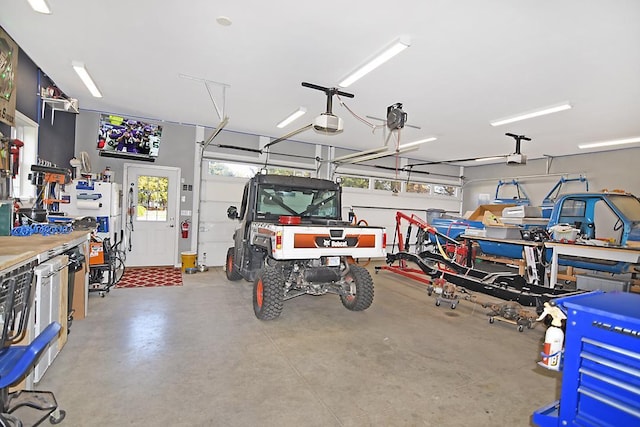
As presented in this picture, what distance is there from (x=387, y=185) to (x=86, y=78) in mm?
8280

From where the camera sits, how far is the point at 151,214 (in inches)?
297

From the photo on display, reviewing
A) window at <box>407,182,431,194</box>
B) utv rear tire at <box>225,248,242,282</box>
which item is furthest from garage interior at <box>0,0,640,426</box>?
window at <box>407,182,431,194</box>

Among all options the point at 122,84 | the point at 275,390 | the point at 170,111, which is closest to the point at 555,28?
the point at 275,390

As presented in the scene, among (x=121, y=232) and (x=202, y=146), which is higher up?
(x=202, y=146)

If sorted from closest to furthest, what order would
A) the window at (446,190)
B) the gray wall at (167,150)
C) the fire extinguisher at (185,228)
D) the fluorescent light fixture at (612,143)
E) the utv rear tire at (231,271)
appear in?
the utv rear tire at (231,271) < the gray wall at (167,150) < the fluorescent light fixture at (612,143) < the fire extinguisher at (185,228) < the window at (446,190)

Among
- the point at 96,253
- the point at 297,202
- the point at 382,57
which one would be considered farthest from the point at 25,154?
the point at 382,57

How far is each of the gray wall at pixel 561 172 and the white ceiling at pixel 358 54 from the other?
6.76 feet

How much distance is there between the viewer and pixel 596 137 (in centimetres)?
718

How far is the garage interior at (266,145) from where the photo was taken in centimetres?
→ 260

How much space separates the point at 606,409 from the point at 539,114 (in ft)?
18.8

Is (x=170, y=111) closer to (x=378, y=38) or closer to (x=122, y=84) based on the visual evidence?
(x=122, y=84)

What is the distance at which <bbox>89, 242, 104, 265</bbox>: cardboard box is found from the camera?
4879 mm

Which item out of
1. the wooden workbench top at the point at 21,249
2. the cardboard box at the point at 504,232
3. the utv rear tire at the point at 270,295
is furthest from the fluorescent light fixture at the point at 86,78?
the cardboard box at the point at 504,232

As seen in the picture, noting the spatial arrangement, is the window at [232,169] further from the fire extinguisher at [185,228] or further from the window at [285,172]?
the fire extinguisher at [185,228]
